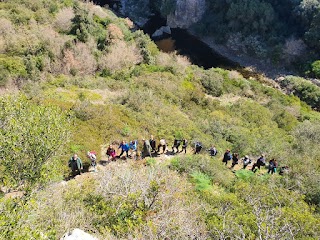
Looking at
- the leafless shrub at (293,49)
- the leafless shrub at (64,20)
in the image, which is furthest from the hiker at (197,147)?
the leafless shrub at (293,49)

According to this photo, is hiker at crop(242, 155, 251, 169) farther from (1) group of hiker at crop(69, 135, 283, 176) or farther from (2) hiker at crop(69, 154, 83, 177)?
(2) hiker at crop(69, 154, 83, 177)

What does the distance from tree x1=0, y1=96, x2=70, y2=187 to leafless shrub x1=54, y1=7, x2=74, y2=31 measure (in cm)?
2905

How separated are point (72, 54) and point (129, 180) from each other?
81.1ft

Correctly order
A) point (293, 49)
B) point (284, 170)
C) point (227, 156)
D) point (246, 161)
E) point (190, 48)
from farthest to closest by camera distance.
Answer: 1. point (190, 48)
2. point (293, 49)
3. point (246, 161)
4. point (227, 156)
5. point (284, 170)

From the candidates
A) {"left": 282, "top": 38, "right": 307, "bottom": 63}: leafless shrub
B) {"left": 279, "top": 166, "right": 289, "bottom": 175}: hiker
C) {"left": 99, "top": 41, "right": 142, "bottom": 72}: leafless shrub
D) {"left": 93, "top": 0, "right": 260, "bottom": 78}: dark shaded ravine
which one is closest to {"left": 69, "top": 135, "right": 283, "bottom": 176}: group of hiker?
{"left": 279, "top": 166, "right": 289, "bottom": 175}: hiker

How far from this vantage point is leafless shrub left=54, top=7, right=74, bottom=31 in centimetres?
4072

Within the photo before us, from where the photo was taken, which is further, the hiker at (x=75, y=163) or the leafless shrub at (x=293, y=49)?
the leafless shrub at (x=293, y=49)

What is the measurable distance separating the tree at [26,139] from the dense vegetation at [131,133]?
4 cm

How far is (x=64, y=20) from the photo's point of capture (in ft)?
135

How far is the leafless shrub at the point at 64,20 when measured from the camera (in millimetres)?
40719

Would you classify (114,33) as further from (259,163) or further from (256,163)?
(259,163)

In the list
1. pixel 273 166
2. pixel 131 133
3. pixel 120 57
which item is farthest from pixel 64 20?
pixel 273 166

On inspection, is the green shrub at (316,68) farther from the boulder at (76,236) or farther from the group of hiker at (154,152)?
the boulder at (76,236)

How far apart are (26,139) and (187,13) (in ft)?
176
